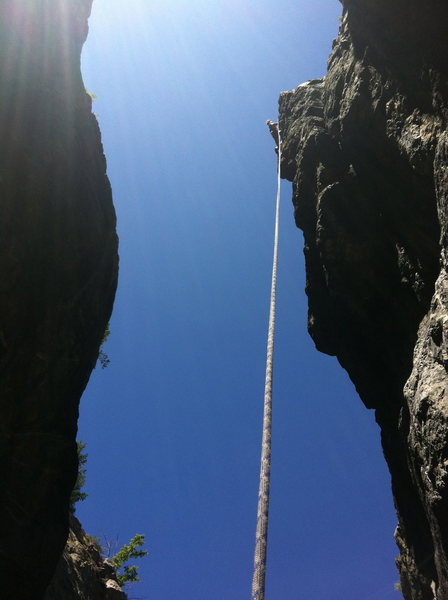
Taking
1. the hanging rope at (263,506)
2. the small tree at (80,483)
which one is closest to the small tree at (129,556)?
the small tree at (80,483)

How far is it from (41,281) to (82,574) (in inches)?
372

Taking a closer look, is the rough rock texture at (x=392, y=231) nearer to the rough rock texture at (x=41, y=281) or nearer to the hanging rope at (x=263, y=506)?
the hanging rope at (x=263, y=506)

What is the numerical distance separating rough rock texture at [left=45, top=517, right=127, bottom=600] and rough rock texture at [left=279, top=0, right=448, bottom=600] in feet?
31.6

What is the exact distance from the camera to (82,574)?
15.3 metres

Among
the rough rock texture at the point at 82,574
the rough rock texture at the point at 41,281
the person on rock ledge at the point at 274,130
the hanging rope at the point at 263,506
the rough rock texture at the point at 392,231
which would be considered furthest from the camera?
the person on rock ledge at the point at 274,130

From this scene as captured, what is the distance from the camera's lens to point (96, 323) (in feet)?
47.6

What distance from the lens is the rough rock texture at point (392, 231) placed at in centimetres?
934

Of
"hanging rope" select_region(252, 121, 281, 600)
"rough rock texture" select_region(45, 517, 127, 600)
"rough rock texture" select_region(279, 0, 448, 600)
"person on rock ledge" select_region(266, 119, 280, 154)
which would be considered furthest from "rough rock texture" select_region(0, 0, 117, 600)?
"person on rock ledge" select_region(266, 119, 280, 154)

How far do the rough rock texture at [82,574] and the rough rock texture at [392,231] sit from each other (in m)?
9.64

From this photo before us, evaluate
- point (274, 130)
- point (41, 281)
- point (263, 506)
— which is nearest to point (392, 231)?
point (41, 281)

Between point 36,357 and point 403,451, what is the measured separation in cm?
1092

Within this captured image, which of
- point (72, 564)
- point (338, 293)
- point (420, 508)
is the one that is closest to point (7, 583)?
point (72, 564)

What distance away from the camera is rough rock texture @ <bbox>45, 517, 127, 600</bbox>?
44.9 feet

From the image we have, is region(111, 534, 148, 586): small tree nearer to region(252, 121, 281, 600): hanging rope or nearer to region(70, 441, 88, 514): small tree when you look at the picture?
region(70, 441, 88, 514): small tree
